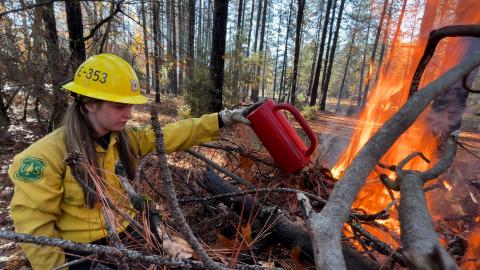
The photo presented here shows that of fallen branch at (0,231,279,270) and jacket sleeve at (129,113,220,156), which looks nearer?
fallen branch at (0,231,279,270)

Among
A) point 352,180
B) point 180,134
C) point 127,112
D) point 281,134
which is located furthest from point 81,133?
point 352,180

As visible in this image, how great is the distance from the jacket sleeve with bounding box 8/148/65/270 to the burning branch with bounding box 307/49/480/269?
4.37 feet

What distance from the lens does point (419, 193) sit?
1014 mm

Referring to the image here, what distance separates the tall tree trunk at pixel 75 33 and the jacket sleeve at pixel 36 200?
4149 millimetres

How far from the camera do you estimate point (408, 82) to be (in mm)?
3182

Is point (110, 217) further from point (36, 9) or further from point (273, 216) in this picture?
point (36, 9)

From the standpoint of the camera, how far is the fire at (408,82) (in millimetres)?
2623

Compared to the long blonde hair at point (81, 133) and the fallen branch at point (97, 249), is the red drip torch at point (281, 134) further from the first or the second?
the fallen branch at point (97, 249)

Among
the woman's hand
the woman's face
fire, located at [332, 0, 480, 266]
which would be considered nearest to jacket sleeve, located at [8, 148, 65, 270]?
the woman's face

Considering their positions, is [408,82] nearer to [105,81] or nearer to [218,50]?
[105,81]

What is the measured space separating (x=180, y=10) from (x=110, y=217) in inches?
190

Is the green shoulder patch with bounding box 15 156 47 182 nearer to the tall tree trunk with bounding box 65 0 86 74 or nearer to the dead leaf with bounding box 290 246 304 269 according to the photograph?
the dead leaf with bounding box 290 246 304 269

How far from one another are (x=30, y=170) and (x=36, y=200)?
158 millimetres

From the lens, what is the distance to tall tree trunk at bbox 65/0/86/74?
5291 mm
